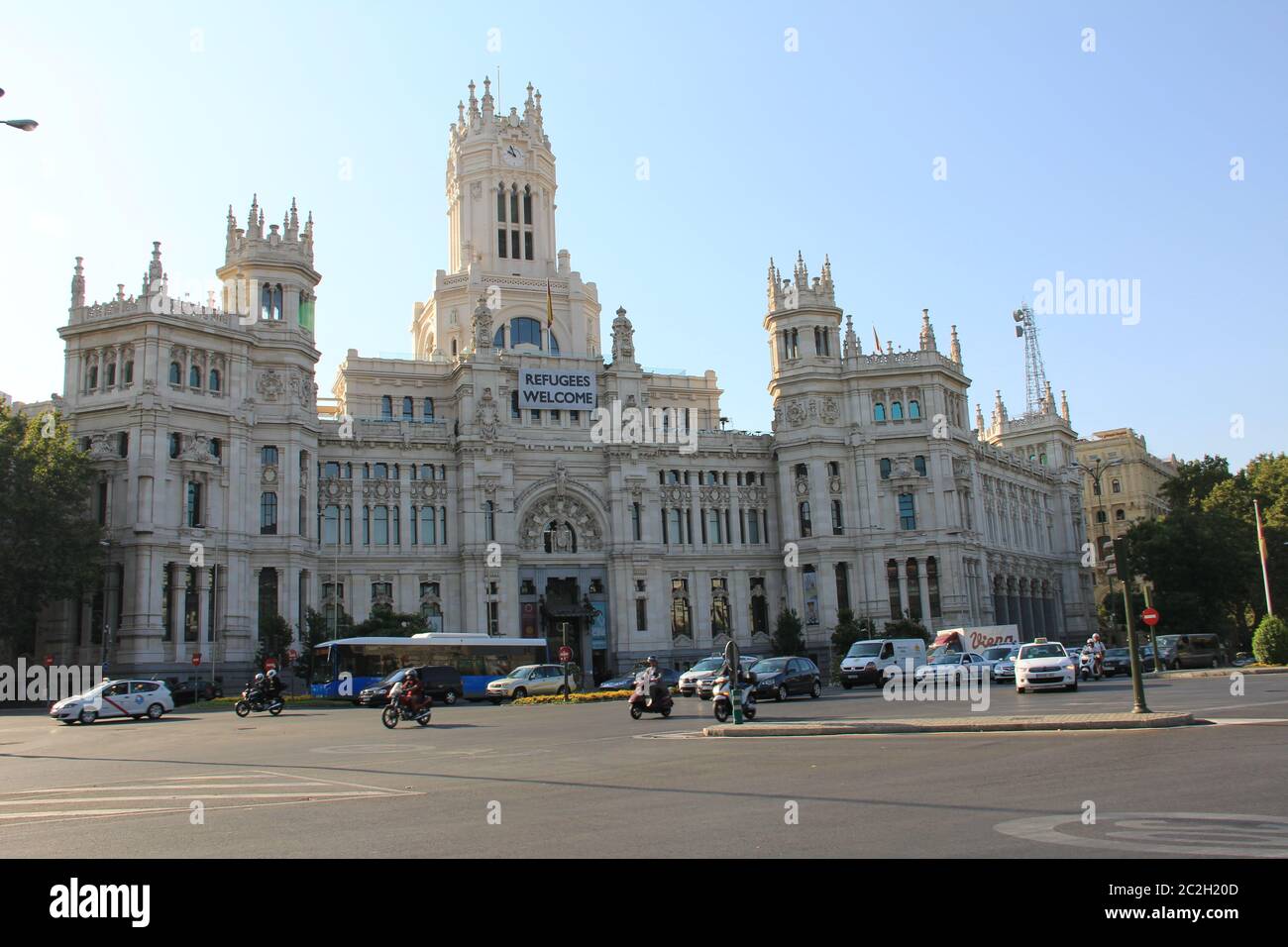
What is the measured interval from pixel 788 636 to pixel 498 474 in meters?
22.6

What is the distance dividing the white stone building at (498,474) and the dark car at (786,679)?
33.9m

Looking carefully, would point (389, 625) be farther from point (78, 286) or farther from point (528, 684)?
point (78, 286)

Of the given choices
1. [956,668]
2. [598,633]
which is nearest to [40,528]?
[598,633]

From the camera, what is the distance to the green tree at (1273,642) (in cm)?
4869

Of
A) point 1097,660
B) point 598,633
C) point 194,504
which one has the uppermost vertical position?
point 194,504

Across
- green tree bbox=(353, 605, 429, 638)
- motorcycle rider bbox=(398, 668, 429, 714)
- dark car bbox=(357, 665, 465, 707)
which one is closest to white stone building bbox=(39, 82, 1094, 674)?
green tree bbox=(353, 605, 429, 638)

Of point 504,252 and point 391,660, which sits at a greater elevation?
point 504,252

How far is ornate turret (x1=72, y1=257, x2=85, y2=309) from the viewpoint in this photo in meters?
63.9

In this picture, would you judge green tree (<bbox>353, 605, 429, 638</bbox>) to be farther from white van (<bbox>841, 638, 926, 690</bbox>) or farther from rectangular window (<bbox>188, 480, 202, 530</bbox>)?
white van (<bbox>841, 638, 926, 690</bbox>)

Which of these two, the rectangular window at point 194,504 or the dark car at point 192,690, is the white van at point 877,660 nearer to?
the dark car at point 192,690

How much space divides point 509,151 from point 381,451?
31.8 meters

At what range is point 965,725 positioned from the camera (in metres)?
23.7
